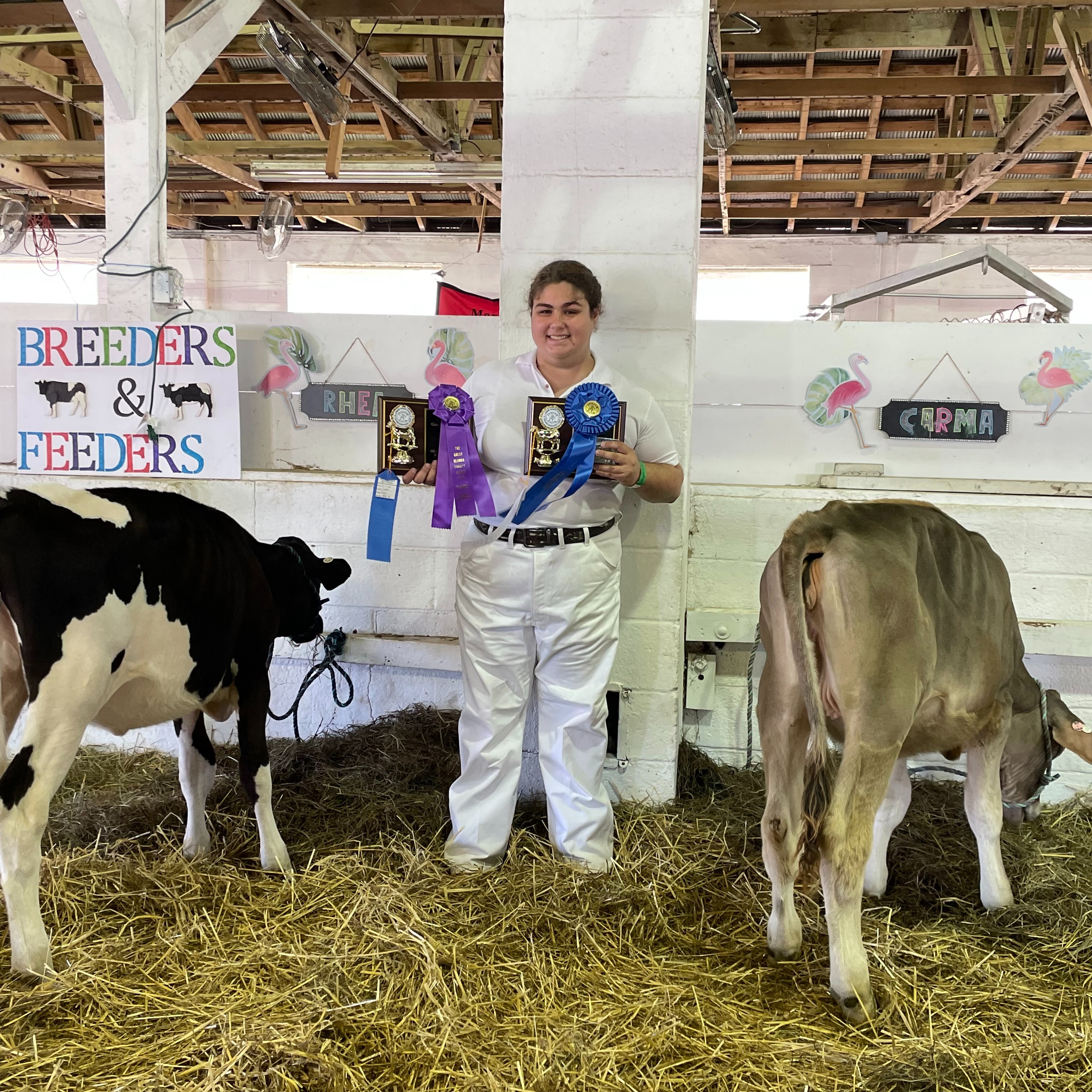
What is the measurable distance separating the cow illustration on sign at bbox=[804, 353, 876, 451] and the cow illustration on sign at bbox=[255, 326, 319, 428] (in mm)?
2223

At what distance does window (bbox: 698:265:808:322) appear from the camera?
1148 centimetres

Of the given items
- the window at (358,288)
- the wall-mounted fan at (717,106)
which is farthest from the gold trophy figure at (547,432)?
the window at (358,288)

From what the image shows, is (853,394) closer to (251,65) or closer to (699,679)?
(699,679)

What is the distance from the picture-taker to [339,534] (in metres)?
4.18

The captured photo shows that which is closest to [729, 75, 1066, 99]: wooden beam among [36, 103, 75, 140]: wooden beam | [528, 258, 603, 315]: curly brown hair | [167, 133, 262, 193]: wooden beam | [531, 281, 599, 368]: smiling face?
[167, 133, 262, 193]: wooden beam

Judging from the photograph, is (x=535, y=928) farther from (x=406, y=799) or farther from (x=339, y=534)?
(x=339, y=534)

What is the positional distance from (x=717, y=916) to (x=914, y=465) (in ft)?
7.74

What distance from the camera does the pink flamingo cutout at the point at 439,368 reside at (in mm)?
4473

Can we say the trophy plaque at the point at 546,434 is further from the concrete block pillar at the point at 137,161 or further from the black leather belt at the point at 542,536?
the concrete block pillar at the point at 137,161

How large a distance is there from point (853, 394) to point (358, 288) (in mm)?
9144

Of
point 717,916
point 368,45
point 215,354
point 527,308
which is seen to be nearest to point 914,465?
point 527,308

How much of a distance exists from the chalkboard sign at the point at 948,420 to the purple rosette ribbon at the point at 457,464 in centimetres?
217

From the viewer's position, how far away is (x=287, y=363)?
443cm

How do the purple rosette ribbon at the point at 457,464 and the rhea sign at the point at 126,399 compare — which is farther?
the rhea sign at the point at 126,399
